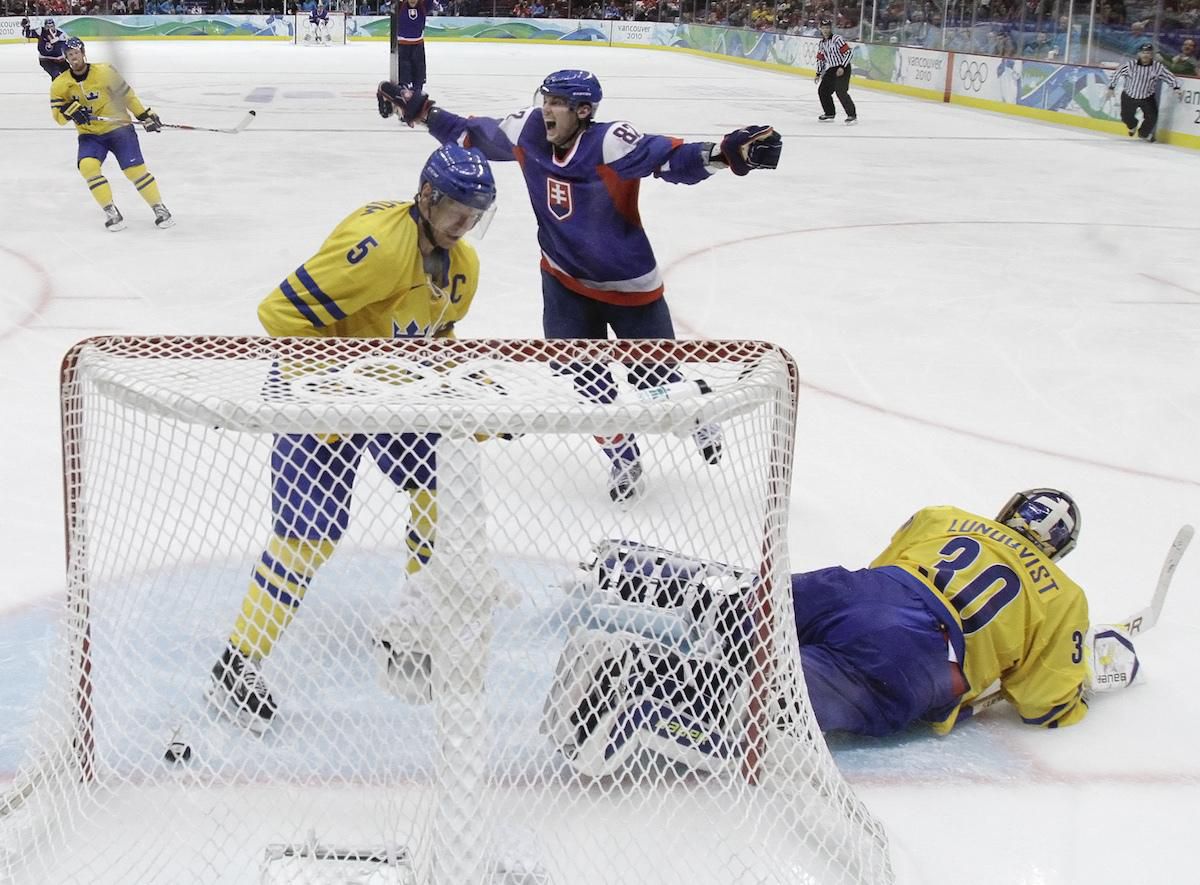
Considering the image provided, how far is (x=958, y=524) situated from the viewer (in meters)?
2.12

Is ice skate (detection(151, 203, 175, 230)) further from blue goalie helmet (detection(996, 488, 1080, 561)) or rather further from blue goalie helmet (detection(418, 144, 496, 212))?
blue goalie helmet (detection(996, 488, 1080, 561))

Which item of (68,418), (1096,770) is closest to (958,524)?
(1096,770)

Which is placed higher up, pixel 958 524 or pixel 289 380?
pixel 289 380

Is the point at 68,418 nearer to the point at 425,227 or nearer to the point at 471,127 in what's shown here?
the point at 425,227

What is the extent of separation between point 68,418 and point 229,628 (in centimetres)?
47

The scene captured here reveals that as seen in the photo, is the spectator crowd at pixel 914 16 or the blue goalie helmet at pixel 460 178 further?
the spectator crowd at pixel 914 16

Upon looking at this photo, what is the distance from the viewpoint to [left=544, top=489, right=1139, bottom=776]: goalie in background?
1.68m

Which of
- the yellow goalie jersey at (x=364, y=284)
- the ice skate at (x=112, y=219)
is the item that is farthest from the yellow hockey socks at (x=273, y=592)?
the ice skate at (x=112, y=219)

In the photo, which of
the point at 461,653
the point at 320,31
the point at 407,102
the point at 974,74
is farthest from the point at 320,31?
the point at 461,653

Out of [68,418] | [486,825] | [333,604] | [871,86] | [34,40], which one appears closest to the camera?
[486,825]

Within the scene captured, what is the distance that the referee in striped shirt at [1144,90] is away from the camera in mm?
10000

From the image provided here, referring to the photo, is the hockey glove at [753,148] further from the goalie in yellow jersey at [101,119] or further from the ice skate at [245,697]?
the goalie in yellow jersey at [101,119]

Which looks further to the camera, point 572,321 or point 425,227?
point 572,321

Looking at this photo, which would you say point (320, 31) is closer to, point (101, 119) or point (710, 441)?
point (101, 119)
